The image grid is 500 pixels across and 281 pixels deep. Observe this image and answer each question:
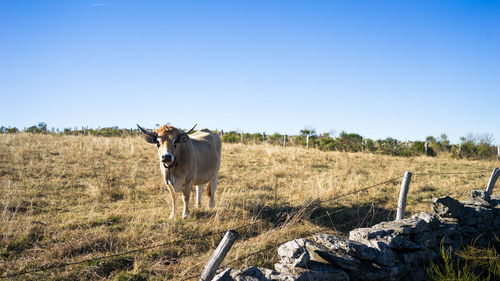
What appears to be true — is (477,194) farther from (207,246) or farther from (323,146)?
(323,146)

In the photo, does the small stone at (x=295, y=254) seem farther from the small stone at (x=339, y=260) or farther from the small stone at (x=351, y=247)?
the small stone at (x=351, y=247)

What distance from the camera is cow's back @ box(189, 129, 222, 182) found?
7.31 m

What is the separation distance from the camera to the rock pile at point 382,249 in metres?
3.20

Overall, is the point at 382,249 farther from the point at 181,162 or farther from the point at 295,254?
the point at 181,162

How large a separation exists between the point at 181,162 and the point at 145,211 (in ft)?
4.15

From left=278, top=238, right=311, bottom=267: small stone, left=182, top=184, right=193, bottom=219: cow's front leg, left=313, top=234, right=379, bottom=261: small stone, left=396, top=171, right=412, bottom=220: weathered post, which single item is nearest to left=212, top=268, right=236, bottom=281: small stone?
left=278, top=238, right=311, bottom=267: small stone

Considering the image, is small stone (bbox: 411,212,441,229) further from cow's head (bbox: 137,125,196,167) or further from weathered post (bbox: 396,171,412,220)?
cow's head (bbox: 137,125,196,167)

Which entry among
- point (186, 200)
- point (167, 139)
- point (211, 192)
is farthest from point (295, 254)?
point (211, 192)

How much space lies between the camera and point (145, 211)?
21.4 feet

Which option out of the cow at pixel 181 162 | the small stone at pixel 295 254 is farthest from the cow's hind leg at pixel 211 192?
the small stone at pixel 295 254

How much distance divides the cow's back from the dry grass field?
788 millimetres

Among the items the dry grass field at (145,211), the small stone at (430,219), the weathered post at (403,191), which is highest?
the weathered post at (403,191)

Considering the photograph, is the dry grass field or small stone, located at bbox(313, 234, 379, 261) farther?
the dry grass field

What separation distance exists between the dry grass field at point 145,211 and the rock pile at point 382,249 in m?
0.72
